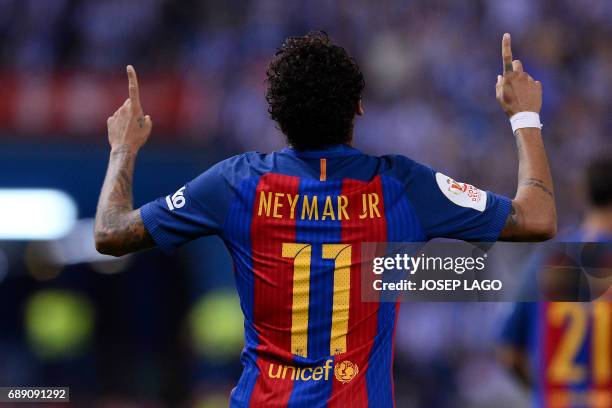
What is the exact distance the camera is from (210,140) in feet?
32.8

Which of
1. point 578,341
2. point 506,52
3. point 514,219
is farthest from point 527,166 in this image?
point 578,341

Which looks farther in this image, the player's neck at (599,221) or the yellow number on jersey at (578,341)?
the player's neck at (599,221)

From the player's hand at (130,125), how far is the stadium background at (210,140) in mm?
6056

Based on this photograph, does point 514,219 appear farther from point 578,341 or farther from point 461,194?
point 578,341

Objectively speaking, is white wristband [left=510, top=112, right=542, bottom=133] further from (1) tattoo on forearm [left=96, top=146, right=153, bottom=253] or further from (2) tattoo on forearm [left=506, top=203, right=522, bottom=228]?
(1) tattoo on forearm [left=96, top=146, right=153, bottom=253]

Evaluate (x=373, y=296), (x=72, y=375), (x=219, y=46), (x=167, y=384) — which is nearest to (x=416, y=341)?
(x=167, y=384)

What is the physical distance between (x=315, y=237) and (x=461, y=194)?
1.38 feet

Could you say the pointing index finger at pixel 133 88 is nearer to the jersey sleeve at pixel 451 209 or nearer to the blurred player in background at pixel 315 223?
the blurred player in background at pixel 315 223

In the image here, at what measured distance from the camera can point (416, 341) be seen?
9.24m

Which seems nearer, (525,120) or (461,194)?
(461,194)

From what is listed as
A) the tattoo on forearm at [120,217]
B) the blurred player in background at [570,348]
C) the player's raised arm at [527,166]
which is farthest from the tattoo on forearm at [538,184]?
the blurred player in background at [570,348]

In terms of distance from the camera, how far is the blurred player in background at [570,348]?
167 inches

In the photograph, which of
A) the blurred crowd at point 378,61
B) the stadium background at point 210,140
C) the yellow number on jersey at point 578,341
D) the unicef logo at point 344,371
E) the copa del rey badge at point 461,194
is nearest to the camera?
the unicef logo at point 344,371

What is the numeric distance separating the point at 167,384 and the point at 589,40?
5.55 m
